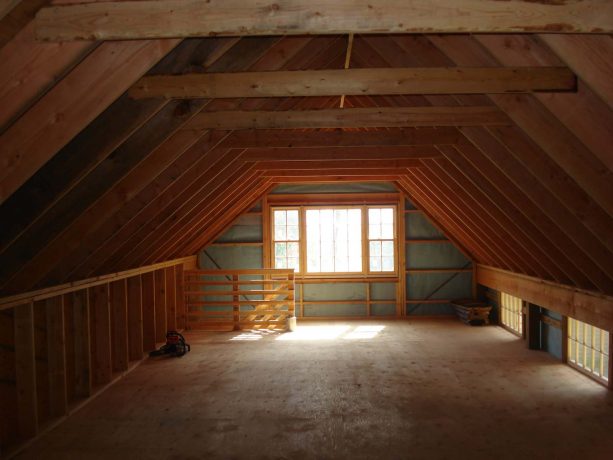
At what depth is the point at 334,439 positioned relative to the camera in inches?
182

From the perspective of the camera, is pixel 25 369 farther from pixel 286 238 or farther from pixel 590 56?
pixel 286 238

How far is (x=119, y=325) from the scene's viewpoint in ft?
23.0

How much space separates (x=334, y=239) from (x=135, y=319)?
5085mm

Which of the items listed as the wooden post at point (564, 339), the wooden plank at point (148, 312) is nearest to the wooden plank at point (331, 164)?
the wooden plank at point (148, 312)

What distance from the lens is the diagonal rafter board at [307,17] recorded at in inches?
95.7

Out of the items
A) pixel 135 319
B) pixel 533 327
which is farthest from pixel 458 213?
pixel 135 319

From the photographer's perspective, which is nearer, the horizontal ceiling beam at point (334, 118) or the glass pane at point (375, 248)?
the horizontal ceiling beam at point (334, 118)

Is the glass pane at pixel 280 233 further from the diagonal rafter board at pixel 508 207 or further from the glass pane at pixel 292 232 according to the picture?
the diagonal rafter board at pixel 508 207

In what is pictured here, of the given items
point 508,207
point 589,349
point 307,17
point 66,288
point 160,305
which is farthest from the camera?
point 160,305

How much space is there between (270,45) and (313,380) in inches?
163

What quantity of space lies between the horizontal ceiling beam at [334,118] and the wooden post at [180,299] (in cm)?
584

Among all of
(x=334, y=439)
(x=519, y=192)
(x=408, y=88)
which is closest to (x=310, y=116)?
(x=408, y=88)

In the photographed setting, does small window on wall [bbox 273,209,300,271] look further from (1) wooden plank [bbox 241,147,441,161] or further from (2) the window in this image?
(1) wooden plank [bbox 241,147,441,161]

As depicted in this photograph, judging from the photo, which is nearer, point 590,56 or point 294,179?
point 590,56
